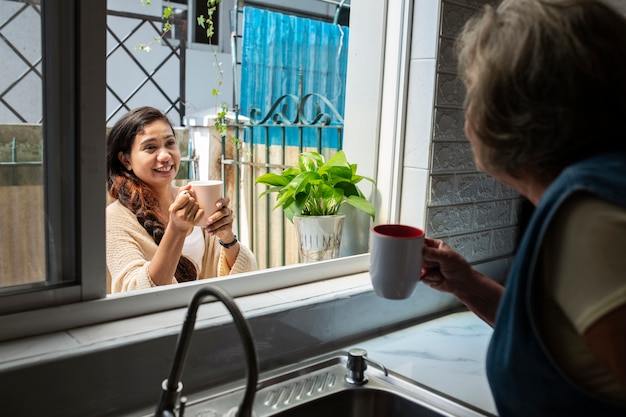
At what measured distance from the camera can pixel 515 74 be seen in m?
0.58

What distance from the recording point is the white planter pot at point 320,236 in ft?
4.97

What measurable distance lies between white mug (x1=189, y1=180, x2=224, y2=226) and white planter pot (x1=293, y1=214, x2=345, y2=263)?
26 centimetres

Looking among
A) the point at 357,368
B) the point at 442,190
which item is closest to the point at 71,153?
the point at 357,368

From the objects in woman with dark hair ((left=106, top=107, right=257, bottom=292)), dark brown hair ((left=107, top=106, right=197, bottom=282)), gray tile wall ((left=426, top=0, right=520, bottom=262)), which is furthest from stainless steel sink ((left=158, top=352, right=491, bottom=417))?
dark brown hair ((left=107, top=106, right=197, bottom=282))

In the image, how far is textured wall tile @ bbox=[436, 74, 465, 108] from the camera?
1.34 metres

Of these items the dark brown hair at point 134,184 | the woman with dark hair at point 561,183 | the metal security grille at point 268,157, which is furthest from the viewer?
the metal security grille at point 268,157

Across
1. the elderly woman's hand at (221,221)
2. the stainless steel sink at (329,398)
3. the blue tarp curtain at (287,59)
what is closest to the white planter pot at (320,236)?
the elderly woman's hand at (221,221)

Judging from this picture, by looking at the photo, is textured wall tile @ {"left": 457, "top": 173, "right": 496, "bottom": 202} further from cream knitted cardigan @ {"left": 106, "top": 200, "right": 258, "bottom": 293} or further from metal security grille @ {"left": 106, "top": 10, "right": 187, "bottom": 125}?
metal security grille @ {"left": 106, "top": 10, "right": 187, "bottom": 125}

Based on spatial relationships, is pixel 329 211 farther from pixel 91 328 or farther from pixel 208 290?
pixel 208 290

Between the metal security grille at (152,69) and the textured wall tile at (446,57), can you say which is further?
the metal security grille at (152,69)

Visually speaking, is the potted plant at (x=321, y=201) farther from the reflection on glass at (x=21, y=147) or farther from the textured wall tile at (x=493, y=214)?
the reflection on glass at (x=21, y=147)

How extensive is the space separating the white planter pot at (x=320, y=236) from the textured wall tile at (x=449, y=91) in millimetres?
412

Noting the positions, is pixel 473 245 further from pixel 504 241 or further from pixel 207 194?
pixel 207 194

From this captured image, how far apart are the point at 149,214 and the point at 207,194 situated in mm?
517
